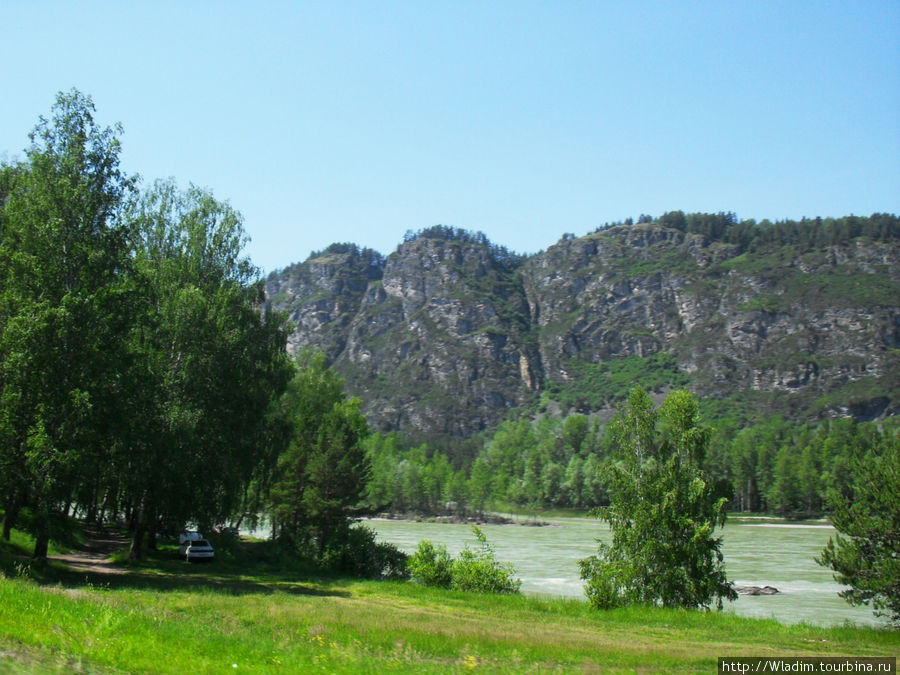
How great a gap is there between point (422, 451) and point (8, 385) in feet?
496

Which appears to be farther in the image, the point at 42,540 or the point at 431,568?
the point at 431,568

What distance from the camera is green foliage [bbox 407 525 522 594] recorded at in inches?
1328

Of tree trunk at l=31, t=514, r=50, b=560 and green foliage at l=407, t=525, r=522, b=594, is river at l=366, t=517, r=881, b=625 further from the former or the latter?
tree trunk at l=31, t=514, r=50, b=560

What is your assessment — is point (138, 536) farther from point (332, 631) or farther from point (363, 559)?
point (332, 631)

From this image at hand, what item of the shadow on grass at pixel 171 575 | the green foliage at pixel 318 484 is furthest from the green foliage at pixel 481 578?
the green foliage at pixel 318 484

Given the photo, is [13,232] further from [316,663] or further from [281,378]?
[316,663]

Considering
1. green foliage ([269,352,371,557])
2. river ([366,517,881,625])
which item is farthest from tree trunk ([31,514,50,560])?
river ([366,517,881,625])

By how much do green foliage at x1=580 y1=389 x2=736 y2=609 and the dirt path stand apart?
20827 mm

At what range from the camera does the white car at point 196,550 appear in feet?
117

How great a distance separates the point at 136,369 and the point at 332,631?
617 inches

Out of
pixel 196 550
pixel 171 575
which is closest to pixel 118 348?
pixel 171 575

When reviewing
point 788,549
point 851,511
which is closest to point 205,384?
point 851,511

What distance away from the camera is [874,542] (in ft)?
85.3

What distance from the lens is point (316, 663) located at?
41.7ft
